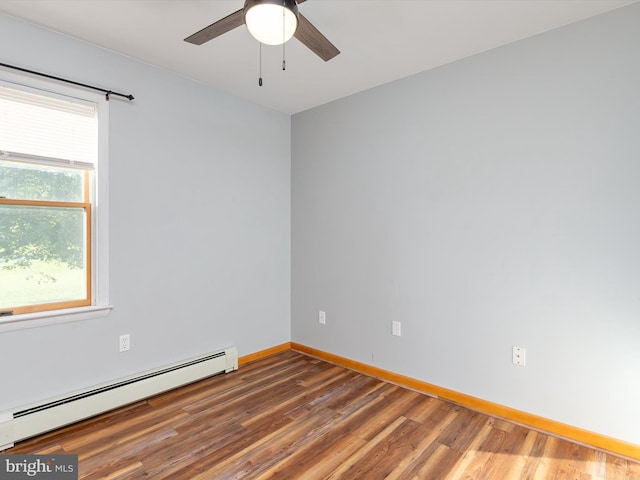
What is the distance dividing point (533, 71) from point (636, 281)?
58.3 inches

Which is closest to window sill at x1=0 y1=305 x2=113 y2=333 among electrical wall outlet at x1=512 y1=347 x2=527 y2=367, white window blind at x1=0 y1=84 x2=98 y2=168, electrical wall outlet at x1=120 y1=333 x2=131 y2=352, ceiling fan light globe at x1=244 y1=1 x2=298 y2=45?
electrical wall outlet at x1=120 y1=333 x2=131 y2=352

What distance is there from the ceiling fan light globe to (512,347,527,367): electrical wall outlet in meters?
2.43

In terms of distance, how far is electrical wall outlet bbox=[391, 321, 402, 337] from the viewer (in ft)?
10.1

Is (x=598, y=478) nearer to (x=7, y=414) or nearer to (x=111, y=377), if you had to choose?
(x=111, y=377)

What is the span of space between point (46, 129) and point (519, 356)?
3.58m

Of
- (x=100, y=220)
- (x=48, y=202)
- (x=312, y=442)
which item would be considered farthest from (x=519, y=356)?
(x=48, y=202)

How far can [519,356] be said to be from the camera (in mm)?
2439

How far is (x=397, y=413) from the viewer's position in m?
2.54

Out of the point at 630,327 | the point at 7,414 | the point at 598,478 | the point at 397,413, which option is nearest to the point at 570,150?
the point at 630,327

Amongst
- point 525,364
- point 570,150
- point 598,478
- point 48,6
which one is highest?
point 48,6

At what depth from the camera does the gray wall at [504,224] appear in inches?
82.9

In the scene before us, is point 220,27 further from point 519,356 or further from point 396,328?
point 519,356

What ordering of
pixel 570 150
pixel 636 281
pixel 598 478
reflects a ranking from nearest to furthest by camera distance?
pixel 598 478
pixel 636 281
pixel 570 150

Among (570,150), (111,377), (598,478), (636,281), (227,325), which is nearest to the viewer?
(598,478)
